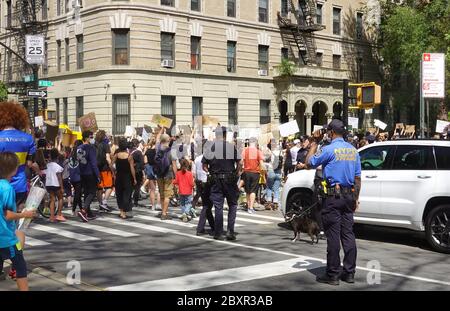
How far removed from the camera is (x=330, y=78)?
1517 inches

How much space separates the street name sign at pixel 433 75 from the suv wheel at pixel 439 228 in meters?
7.24

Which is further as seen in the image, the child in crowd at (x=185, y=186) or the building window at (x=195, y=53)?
the building window at (x=195, y=53)

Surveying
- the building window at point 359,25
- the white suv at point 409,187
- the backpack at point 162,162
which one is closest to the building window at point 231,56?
the building window at point 359,25

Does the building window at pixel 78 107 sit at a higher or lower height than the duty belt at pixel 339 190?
higher

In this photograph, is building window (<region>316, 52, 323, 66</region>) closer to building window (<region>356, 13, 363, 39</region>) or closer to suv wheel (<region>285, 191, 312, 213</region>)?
building window (<region>356, 13, 363, 39</region>)

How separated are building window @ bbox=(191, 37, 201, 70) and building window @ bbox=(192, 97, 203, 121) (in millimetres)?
1913

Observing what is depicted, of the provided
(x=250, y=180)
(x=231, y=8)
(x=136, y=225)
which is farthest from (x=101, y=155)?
(x=231, y=8)

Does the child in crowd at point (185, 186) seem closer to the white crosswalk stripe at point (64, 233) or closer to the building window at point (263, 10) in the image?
the white crosswalk stripe at point (64, 233)

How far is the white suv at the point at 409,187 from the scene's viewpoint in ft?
29.5

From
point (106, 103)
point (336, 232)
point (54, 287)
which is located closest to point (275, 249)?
point (336, 232)

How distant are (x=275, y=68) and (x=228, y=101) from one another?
4311 mm

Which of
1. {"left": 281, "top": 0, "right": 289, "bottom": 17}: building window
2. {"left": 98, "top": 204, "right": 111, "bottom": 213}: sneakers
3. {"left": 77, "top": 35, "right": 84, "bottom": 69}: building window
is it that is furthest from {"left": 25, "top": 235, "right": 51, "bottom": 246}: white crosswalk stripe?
{"left": 281, "top": 0, "right": 289, "bottom": 17}: building window

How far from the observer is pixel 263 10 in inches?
1457

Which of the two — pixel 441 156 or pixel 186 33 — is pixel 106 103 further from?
pixel 441 156
